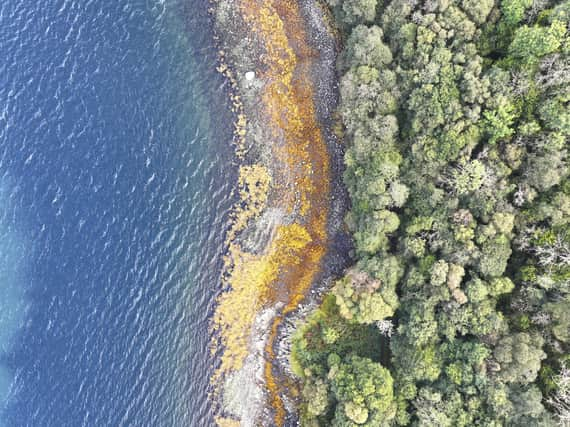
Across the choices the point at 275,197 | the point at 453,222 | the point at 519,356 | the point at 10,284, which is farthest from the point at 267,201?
the point at 10,284

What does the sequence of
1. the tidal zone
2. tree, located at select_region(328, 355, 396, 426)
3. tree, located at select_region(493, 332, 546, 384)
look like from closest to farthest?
tree, located at select_region(493, 332, 546, 384), tree, located at select_region(328, 355, 396, 426), the tidal zone

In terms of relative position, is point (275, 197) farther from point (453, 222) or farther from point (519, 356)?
point (519, 356)

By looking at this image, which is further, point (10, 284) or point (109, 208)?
point (109, 208)

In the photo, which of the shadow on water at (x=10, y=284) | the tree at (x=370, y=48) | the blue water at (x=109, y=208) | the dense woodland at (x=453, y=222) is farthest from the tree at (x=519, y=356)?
the shadow on water at (x=10, y=284)

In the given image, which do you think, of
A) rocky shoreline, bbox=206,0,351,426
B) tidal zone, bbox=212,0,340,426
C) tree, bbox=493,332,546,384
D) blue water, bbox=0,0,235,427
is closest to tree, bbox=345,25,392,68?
rocky shoreline, bbox=206,0,351,426

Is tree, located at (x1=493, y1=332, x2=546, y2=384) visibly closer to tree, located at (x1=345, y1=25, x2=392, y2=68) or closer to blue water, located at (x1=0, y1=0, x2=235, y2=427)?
tree, located at (x1=345, y1=25, x2=392, y2=68)

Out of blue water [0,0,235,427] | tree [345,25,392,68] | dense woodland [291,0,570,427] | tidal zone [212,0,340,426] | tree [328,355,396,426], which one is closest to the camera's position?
dense woodland [291,0,570,427]

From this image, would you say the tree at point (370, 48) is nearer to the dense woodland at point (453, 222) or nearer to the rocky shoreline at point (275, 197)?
the dense woodland at point (453, 222)
